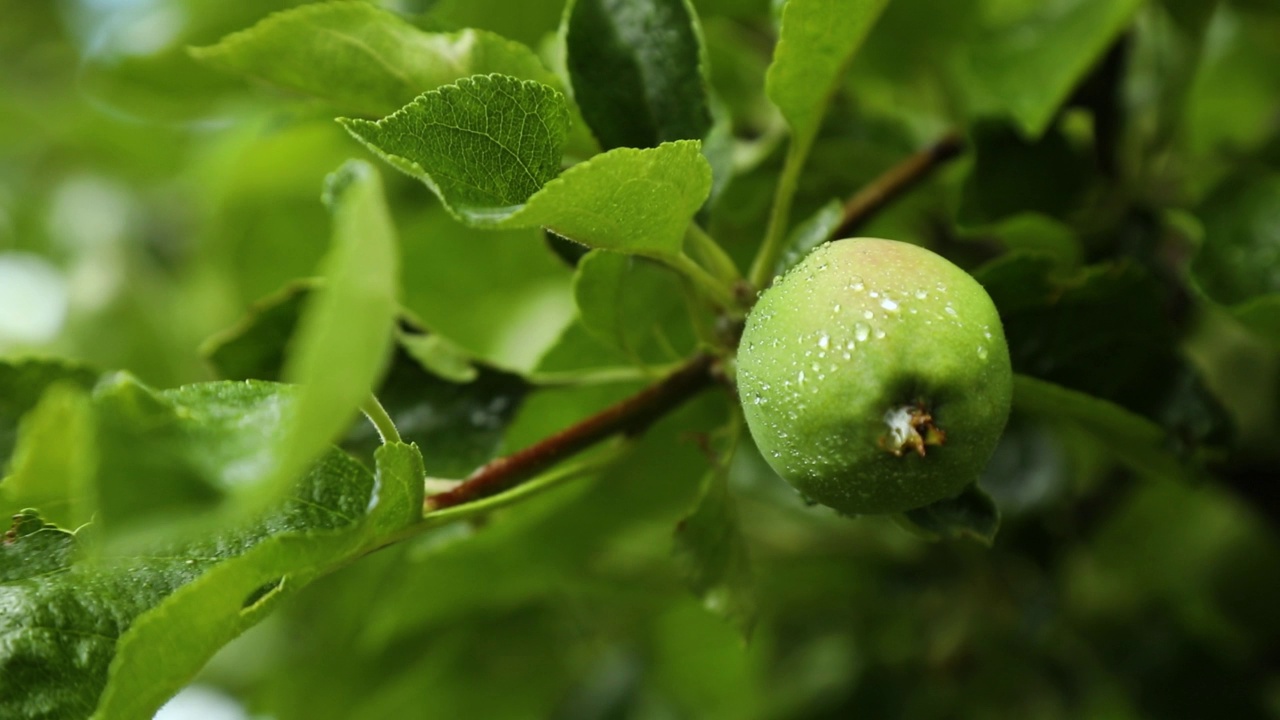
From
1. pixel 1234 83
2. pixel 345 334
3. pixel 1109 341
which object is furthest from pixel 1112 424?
pixel 1234 83

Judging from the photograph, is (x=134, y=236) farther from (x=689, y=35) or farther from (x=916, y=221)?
(x=689, y=35)

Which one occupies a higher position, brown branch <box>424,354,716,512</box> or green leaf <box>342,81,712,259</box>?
green leaf <box>342,81,712,259</box>

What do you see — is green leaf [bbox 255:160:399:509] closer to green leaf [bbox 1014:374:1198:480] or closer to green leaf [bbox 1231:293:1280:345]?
green leaf [bbox 1014:374:1198:480]

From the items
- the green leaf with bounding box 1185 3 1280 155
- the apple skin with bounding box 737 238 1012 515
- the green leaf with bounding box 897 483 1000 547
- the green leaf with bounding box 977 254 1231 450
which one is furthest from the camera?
the green leaf with bounding box 1185 3 1280 155

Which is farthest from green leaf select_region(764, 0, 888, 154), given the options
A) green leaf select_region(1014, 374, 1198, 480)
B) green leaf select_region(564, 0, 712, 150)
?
green leaf select_region(1014, 374, 1198, 480)

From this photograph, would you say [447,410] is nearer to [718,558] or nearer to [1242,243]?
[718,558]

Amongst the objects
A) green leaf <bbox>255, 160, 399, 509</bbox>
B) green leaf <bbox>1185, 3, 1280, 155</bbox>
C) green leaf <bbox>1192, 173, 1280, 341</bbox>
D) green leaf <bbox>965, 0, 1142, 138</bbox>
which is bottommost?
green leaf <bbox>1185, 3, 1280, 155</bbox>

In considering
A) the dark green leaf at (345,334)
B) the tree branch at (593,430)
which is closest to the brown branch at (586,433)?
the tree branch at (593,430)

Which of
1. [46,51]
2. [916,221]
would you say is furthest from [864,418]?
[46,51]
